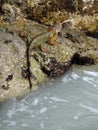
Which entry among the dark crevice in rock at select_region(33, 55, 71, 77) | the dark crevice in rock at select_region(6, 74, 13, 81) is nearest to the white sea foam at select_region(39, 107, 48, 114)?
the dark crevice in rock at select_region(6, 74, 13, 81)

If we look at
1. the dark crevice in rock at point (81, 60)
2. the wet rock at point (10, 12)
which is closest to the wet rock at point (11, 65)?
the wet rock at point (10, 12)

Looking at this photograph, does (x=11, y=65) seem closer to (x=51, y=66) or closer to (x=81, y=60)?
(x=51, y=66)

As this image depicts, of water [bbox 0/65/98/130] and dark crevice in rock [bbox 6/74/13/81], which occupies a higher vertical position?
dark crevice in rock [bbox 6/74/13/81]

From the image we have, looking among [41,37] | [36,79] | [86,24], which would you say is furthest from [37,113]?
[86,24]

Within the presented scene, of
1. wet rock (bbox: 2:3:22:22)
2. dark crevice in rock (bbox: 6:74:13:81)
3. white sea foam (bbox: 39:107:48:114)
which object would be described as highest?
wet rock (bbox: 2:3:22:22)

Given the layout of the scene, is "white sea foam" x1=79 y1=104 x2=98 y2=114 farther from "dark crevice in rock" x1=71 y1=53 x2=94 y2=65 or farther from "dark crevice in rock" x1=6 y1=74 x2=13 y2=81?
"dark crevice in rock" x1=71 y1=53 x2=94 y2=65

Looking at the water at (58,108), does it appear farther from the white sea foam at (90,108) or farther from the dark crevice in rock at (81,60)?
the dark crevice in rock at (81,60)

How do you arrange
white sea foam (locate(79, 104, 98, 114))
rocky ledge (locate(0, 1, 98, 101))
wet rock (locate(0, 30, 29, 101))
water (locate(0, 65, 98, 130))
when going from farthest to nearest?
rocky ledge (locate(0, 1, 98, 101)) → wet rock (locate(0, 30, 29, 101)) → white sea foam (locate(79, 104, 98, 114)) → water (locate(0, 65, 98, 130))
